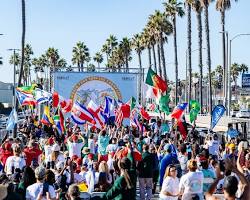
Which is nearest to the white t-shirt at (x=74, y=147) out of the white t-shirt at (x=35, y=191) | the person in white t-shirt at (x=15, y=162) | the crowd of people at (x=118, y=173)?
the crowd of people at (x=118, y=173)

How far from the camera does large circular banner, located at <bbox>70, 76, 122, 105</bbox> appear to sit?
3575 centimetres

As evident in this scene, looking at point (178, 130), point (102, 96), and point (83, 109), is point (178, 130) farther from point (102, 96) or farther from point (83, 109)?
point (102, 96)

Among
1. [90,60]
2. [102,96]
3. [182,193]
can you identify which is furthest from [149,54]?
[182,193]

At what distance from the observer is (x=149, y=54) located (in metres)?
78.0

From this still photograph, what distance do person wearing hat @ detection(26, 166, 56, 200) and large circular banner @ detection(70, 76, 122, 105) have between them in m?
27.2

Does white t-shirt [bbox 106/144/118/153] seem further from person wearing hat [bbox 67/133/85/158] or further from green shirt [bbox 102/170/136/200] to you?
green shirt [bbox 102/170/136/200]

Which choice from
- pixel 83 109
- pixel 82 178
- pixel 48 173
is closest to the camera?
pixel 48 173

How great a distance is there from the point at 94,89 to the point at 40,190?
27487mm

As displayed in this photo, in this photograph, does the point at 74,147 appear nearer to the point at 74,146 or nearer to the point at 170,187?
the point at 74,146

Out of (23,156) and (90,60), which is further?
(90,60)

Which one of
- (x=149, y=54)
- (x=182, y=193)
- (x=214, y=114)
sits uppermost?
(x=149, y=54)

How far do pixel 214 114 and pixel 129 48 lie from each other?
69.0 metres

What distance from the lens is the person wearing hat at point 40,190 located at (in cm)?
833

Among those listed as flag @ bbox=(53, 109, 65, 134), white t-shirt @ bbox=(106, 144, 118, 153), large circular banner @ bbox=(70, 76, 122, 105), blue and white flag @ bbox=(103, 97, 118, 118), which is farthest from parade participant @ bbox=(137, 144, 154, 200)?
large circular banner @ bbox=(70, 76, 122, 105)
